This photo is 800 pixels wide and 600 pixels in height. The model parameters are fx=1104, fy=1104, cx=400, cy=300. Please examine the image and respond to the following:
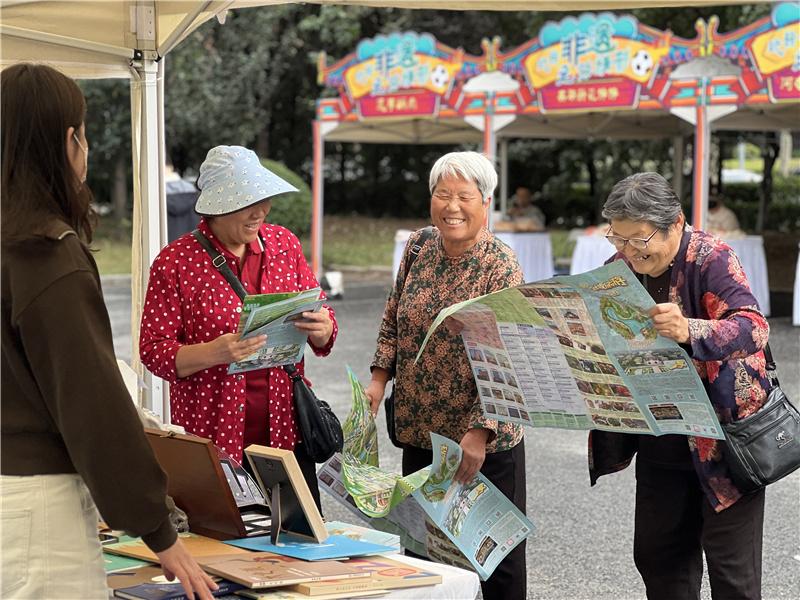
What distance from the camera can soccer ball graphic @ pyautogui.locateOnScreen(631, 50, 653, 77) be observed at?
13.1m

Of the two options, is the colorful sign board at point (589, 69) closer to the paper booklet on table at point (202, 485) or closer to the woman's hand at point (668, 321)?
the woman's hand at point (668, 321)

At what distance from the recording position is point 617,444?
3.42 meters

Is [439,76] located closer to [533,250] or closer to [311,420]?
[533,250]

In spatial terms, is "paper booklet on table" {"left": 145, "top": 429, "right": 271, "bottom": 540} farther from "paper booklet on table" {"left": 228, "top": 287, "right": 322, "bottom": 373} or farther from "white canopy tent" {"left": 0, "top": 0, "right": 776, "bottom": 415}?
Result: "white canopy tent" {"left": 0, "top": 0, "right": 776, "bottom": 415}

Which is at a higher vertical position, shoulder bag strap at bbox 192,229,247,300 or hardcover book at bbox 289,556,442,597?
shoulder bag strap at bbox 192,229,247,300

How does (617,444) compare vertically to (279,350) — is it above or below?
below

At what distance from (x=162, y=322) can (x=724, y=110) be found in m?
11.0

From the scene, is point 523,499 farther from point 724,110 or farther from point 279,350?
point 724,110

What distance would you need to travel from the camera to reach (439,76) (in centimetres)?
1528

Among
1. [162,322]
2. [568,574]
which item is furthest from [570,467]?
[162,322]

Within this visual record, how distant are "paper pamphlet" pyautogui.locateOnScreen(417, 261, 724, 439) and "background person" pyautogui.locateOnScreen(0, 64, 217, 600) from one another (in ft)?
2.94

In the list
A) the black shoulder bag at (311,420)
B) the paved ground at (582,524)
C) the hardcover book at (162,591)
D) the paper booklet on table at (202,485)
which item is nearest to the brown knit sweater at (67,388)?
the hardcover book at (162,591)

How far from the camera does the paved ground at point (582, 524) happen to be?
4848 millimetres

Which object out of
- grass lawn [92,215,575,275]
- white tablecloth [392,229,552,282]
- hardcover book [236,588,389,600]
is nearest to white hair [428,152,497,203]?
hardcover book [236,588,389,600]
